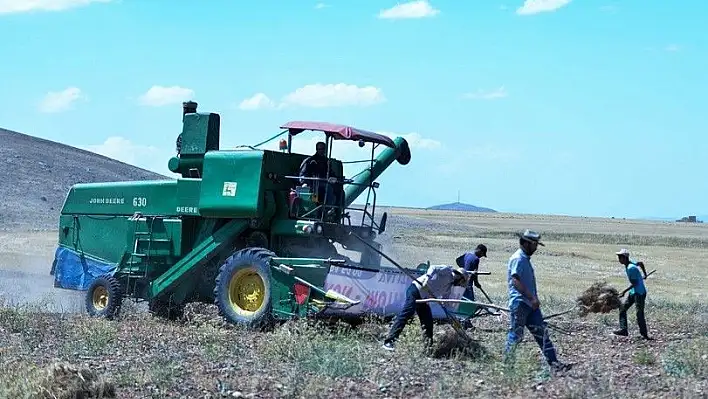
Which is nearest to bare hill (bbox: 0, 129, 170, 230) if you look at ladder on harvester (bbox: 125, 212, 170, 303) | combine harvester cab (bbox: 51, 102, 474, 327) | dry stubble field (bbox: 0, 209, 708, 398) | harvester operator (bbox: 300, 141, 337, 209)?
combine harvester cab (bbox: 51, 102, 474, 327)

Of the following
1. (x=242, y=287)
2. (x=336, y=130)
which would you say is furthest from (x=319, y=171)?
(x=242, y=287)

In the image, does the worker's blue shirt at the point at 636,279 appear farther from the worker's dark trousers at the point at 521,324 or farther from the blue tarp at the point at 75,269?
the blue tarp at the point at 75,269

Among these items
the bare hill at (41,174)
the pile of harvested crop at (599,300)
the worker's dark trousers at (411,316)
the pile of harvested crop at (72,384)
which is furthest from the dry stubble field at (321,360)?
the bare hill at (41,174)

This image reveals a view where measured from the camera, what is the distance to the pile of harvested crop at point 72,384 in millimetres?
8406

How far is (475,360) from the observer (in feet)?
35.7

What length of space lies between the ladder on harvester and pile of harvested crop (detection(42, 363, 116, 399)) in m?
6.74

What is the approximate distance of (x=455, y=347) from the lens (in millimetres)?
11180

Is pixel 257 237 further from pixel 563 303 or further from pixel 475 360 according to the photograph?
pixel 563 303

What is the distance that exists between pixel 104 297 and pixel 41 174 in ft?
125

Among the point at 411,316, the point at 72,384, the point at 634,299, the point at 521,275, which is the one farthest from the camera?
the point at 634,299

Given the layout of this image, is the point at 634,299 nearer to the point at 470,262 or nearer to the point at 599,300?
the point at 599,300

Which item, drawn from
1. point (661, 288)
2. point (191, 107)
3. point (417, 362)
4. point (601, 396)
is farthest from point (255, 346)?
point (661, 288)

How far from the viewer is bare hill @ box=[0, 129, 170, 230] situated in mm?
44344

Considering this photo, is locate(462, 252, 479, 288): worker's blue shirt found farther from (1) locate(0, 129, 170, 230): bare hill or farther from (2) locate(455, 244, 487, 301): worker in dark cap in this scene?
(1) locate(0, 129, 170, 230): bare hill
